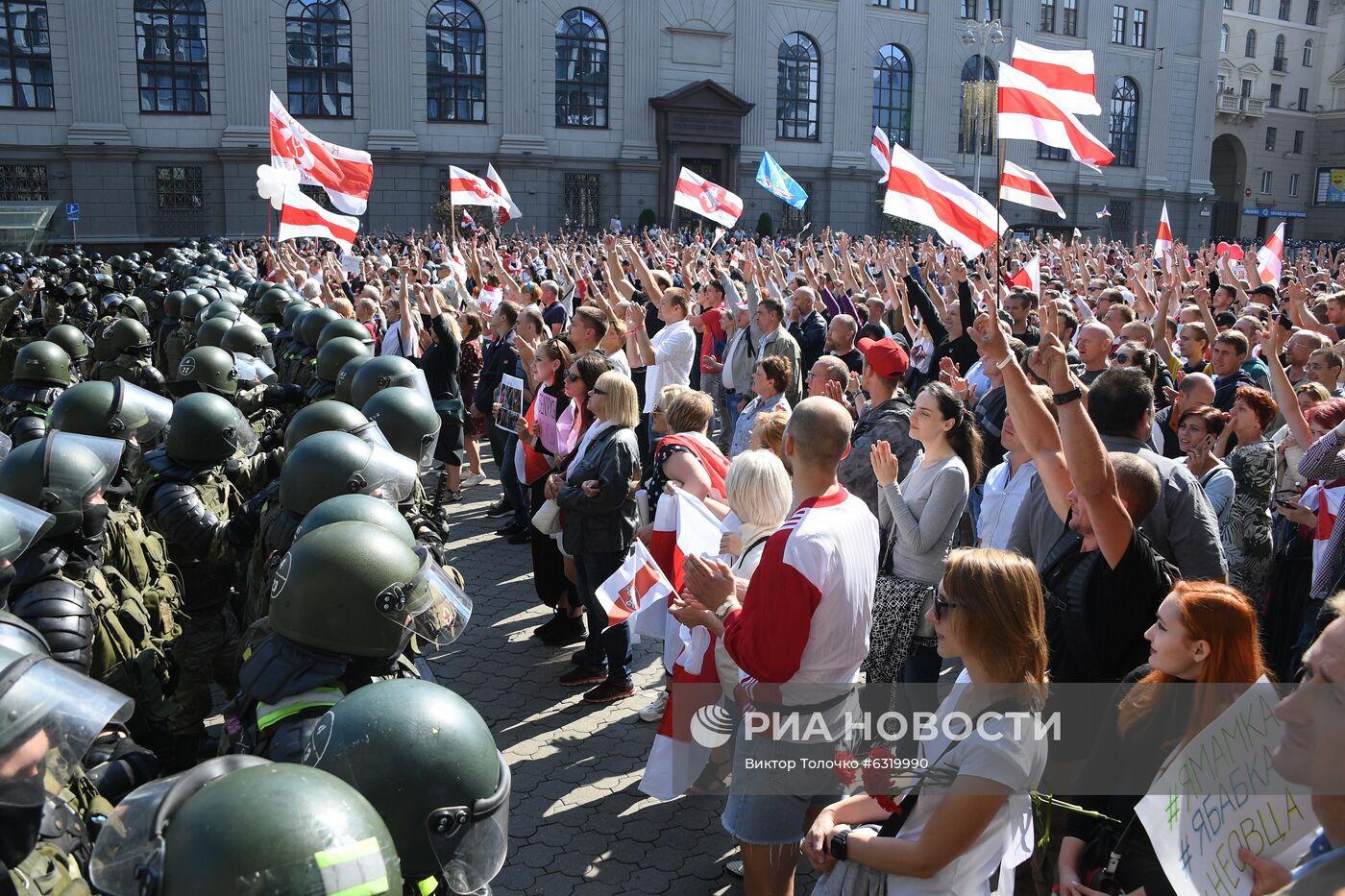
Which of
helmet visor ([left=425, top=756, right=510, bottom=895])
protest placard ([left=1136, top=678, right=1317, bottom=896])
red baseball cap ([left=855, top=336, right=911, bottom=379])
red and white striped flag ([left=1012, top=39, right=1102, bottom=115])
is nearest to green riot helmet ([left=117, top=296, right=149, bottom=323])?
red baseball cap ([left=855, top=336, right=911, bottom=379])

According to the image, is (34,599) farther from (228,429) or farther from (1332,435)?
(1332,435)

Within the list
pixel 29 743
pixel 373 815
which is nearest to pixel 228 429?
pixel 29 743

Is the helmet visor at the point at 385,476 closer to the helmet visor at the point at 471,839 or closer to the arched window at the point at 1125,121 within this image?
the helmet visor at the point at 471,839

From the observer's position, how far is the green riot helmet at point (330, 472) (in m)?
4.27

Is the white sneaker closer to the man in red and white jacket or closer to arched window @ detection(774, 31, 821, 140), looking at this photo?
the man in red and white jacket

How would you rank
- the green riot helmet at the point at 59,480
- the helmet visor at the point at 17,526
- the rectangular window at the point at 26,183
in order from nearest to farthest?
the helmet visor at the point at 17,526
the green riot helmet at the point at 59,480
the rectangular window at the point at 26,183

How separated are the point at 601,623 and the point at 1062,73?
20.6ft

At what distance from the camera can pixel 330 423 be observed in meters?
5.05

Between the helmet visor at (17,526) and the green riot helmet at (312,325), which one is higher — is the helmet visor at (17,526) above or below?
below

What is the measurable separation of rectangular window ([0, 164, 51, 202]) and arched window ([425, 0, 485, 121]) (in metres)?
12.4

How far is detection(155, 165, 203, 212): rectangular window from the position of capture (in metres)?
34.6

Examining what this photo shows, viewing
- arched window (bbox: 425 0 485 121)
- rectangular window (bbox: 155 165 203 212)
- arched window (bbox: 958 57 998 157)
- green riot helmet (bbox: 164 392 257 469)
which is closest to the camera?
green riot helmet (bbox: 164 392 257 469)

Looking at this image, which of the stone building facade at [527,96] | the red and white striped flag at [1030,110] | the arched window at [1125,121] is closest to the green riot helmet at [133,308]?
the red and white striped flag at [1030,110]

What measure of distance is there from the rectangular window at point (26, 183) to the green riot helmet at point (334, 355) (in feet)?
106
